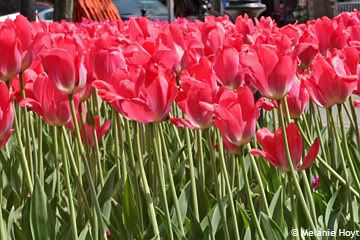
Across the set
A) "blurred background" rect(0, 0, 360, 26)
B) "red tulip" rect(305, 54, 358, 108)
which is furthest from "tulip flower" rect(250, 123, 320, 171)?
"blurred background" rect(0, 0, 360, 26)

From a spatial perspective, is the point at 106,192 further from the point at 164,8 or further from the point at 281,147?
the point at 164,8

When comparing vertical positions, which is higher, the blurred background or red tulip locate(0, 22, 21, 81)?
red tulip locate(0, 22, 21, 81)

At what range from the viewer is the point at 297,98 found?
240 centimetres

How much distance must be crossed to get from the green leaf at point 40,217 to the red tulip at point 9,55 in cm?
28

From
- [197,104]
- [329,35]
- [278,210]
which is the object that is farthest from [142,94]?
[329,35]

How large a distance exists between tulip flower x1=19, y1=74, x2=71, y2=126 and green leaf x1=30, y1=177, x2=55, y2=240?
167mm

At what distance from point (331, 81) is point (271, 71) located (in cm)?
14

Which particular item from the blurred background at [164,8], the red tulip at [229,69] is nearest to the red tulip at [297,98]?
the red tulip at [229,69]

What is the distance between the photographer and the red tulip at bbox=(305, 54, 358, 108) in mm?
2082

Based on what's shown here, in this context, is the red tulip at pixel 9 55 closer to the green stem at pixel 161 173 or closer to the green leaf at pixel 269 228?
the green stem at pixel 161 173

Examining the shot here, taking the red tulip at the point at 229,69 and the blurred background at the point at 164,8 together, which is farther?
the blurred background at the point at 164,8

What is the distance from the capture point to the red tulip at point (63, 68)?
6.62 ft

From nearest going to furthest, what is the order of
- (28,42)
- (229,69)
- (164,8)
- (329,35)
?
(229,69) < (28,42) < (329,35) < (164,8)

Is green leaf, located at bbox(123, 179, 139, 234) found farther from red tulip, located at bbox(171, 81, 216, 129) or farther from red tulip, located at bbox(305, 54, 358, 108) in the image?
red tulip, located at bbox(305, 54, 358, 108)
